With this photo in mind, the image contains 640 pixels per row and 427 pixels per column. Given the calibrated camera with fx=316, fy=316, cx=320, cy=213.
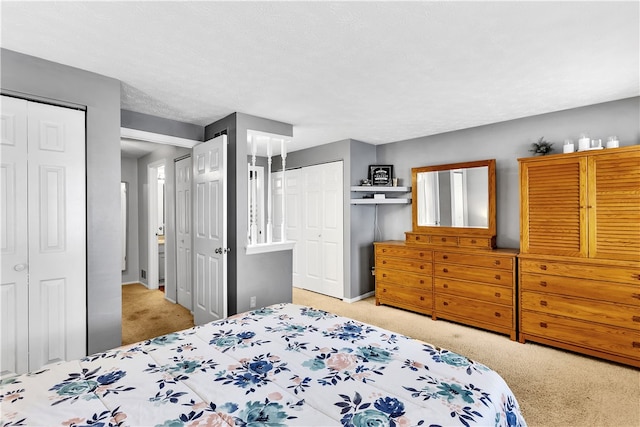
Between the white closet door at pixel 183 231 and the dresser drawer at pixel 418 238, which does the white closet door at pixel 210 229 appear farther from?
the dresser drawer at pixel 418 238

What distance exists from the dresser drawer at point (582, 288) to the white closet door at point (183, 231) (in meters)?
4.00

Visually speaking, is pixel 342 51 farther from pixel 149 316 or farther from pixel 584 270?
pixel 149 316

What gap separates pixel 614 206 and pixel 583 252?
1.53 feet

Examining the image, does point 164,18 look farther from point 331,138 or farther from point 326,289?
point 326,289

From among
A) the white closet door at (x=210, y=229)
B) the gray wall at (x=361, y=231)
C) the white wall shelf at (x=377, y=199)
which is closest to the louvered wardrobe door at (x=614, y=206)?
the white wall shelf at (x=377, y=199)

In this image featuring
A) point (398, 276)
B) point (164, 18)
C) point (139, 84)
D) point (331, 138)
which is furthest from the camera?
point (331, 138)

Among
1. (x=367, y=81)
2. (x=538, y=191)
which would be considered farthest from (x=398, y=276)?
(x=367, y=81)

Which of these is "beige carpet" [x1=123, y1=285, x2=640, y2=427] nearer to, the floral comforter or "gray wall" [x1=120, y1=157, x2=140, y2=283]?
the floral comforter

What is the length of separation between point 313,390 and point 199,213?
287 centimetres

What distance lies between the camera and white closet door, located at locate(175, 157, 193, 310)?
169 inches

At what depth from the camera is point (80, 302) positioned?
2238 millimetres

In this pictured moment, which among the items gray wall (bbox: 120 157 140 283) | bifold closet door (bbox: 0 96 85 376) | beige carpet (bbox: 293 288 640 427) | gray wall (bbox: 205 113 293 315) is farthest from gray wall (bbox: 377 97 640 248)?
gray wall (bbox: 120 157 140 283)

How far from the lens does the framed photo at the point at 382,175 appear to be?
4.73 m

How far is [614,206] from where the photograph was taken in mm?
2766
